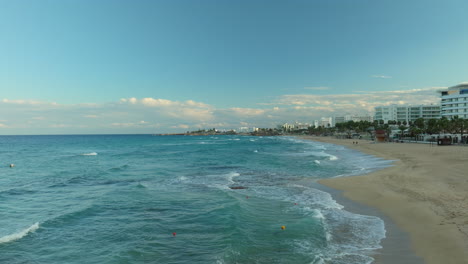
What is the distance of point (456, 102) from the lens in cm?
9475

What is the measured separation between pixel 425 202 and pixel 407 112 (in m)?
162

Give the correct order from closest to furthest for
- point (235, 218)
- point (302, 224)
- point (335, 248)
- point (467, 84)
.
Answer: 1. point (335, 248)
2. point (302, 224)
3. point (235, 218)
4. point (467, 84)

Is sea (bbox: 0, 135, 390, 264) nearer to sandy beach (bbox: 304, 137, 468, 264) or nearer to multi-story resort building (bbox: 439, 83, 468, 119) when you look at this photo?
sandy beach (bbox: 304, 137, 468, 264)

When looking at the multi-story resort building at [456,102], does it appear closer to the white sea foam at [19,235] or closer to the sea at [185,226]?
the sea at [185,226]

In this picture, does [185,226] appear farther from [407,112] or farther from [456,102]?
[407,112]

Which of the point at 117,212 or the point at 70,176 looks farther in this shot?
the point at 70,176

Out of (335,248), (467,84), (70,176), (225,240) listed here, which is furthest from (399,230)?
(467,84)

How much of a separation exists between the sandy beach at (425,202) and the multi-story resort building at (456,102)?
3317 inches

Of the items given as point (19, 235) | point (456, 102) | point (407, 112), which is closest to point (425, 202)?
point (19, 235)

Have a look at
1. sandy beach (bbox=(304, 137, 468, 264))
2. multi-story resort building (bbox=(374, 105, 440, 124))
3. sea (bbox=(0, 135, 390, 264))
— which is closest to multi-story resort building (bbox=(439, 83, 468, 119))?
multi-story resort building (bbox=(374, 105, 440, 124))

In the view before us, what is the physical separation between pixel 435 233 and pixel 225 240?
755cm

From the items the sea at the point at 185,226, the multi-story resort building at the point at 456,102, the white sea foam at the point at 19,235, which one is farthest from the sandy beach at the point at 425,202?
the multi-story resort building at the point at 456,102

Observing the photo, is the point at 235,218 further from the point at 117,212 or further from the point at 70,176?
the point at 70,176

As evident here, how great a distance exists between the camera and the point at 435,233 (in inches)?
416
